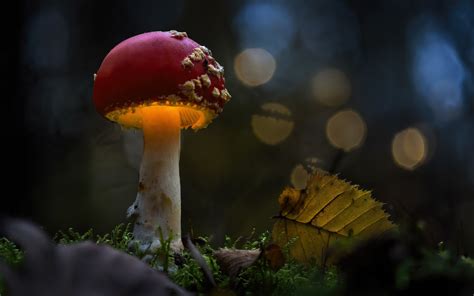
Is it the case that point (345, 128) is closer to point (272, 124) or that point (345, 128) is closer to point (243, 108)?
point (272, 124)

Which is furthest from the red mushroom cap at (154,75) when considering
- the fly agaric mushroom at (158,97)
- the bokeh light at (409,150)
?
the bokeh light at (409,150)

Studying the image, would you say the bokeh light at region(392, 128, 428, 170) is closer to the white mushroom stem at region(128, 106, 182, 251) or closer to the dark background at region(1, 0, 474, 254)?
the dark background at region(1, 0, 474, 254)

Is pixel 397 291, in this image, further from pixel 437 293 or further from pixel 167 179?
pixel 167 179

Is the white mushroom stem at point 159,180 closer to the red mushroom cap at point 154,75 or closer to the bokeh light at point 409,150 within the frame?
the red mushroom cap at point 154,75

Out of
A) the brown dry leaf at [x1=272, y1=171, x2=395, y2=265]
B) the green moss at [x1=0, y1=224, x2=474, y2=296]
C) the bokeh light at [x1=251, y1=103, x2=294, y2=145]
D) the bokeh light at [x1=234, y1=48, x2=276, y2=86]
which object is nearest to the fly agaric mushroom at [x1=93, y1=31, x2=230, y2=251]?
the green moss at [x1=0, y1=224, x2=474, y2=296]

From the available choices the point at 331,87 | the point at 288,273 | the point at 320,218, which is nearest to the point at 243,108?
the point at 331,87

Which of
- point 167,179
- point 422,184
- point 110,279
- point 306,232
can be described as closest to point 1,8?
point 167,179
